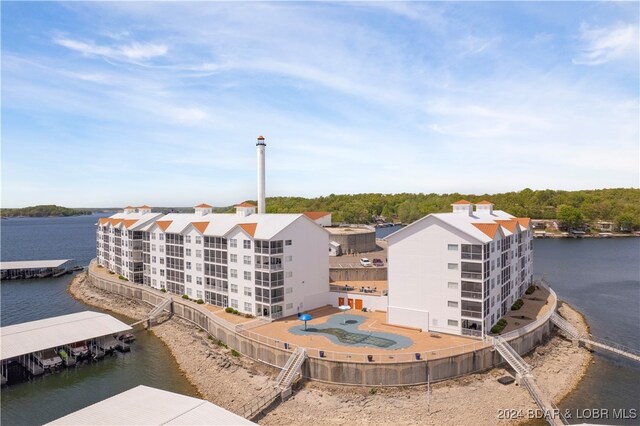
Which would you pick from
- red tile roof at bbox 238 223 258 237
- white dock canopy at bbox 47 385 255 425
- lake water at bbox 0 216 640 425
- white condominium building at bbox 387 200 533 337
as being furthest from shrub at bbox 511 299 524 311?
white dock canopy at bbox 47 385 255 425

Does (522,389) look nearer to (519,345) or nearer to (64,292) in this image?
(519,345)

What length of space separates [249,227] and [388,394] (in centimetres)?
2855

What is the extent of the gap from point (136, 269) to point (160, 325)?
21.7 metres

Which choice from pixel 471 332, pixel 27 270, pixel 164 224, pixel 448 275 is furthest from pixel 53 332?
pixel 27 270

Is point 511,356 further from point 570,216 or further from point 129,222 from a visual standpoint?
point 570,216

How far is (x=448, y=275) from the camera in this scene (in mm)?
45938

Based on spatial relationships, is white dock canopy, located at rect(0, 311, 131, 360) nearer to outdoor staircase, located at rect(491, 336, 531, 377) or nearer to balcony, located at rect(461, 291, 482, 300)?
balcony, located at rect(461, 291, 482, 300)

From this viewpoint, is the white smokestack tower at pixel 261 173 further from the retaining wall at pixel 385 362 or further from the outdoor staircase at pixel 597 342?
the outdoor staircase at pixel 597 342

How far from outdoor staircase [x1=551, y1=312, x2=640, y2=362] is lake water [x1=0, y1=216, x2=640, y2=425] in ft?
4.74

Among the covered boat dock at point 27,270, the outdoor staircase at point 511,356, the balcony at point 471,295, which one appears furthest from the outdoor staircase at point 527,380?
the covered boat dock at point 27,270

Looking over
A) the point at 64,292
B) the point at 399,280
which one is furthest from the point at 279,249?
the point at 64,292

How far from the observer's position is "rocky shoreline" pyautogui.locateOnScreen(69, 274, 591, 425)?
117ft

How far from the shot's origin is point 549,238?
181 m

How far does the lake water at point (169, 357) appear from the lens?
1567 inches
